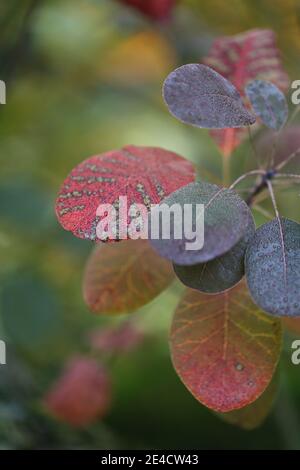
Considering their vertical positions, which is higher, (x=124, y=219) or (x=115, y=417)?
(x=124, y=219)

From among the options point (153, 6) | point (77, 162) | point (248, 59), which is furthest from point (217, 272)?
point (77, 162)

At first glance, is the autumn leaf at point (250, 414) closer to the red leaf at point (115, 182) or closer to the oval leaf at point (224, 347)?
the oval leaf at point (224, 347)

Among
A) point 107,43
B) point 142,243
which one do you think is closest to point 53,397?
point 142,243

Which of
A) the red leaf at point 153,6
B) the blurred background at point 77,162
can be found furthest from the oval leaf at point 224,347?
the red leaf at point 153,6

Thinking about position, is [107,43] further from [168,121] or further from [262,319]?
[262,319]

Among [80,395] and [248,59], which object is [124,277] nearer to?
[248,59]

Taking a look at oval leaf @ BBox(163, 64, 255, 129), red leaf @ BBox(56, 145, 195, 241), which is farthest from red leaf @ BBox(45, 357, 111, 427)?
oval leaf @ BBox(163, 64, 255, 129)

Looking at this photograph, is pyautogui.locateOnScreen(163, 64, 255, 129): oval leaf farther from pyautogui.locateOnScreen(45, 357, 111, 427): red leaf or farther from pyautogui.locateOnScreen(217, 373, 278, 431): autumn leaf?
pyautogui.locateOnScreen(45, 357, 111, 427): red leaf
